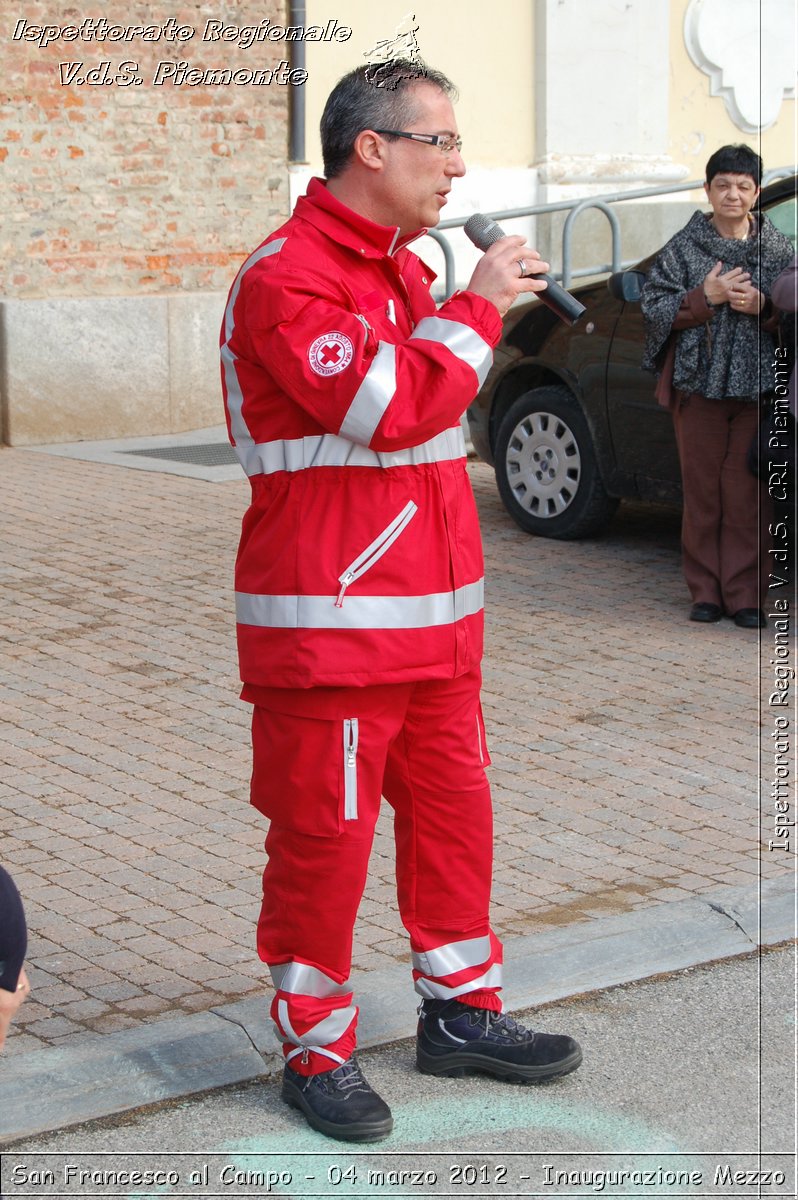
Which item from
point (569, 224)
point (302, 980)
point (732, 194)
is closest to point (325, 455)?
point (302, 980)

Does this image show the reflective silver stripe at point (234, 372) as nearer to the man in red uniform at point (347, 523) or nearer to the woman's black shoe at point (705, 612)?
the man in red uniform at point (347, 523)

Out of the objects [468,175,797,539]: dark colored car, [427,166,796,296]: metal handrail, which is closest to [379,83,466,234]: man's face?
[468,175,797,539]: dark colored car

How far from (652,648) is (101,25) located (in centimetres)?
684

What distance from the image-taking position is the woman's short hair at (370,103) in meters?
3.52

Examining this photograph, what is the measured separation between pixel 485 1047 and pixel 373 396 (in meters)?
1.47

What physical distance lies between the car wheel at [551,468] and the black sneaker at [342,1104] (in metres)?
5.47

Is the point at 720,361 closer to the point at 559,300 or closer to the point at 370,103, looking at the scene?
the point at 559,300

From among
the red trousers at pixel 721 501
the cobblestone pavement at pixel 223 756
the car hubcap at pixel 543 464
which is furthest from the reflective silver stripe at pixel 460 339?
the car hubcap at pixel 543 464

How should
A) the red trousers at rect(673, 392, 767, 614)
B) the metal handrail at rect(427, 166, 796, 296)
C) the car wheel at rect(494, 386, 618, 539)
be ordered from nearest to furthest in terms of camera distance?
the red trousers at rect(673, 392, 767, 614), the car wheel at rect(494, 386, 618, 539), the metal handrail at rect(427, 166, 796, 296)

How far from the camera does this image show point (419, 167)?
355 cm

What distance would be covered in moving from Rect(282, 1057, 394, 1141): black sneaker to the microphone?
162 centimetres

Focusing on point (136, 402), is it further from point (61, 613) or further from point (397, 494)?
point (397, 494)

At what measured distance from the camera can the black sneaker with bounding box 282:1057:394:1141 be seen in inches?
141

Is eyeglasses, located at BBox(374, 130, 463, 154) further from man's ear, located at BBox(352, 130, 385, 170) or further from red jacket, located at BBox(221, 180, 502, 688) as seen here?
red jacket, located at BBox(221, 180, 502, 688)
